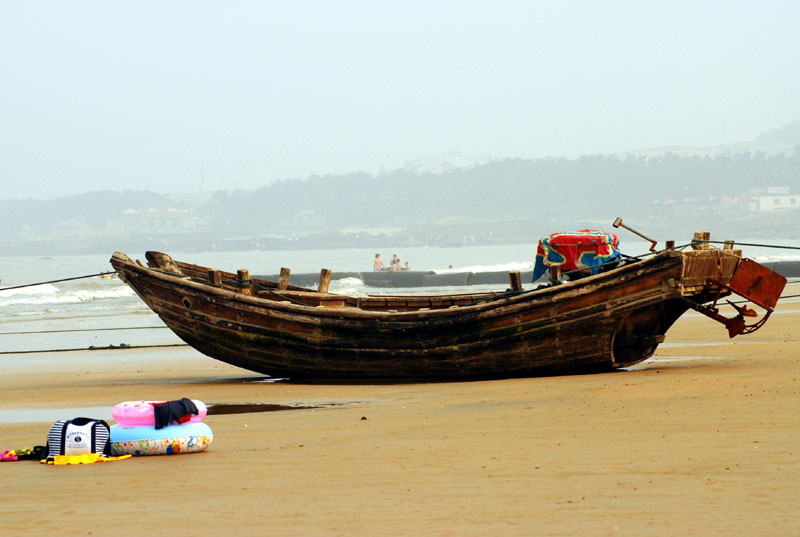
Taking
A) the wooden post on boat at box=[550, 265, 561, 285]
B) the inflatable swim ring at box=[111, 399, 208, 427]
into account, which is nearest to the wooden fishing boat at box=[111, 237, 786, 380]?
the wooden post on boat at box=[550, 265, 561, 285]

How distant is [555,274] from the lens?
35.9 feet

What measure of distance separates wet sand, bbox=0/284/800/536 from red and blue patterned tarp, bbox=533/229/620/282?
148 centimetres

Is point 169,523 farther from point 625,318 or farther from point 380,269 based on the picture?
point 380,269

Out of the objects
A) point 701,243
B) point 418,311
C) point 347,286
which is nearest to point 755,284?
point 701,243

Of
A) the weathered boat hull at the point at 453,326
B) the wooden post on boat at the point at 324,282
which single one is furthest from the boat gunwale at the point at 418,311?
the wooden post on boat at the point at 324,282

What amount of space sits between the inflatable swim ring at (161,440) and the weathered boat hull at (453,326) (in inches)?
174

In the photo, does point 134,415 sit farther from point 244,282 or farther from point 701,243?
point 701,243

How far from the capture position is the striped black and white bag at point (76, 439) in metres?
6.65

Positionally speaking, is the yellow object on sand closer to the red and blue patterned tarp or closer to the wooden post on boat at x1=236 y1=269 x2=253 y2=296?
the wooden post on boat at x1=236 y1=269 x2=253 y2=296

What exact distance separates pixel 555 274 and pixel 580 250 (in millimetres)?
532

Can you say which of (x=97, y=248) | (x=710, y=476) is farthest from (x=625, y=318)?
(x=97, y=248)

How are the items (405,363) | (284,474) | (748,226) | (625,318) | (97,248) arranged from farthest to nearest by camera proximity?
(97,248) → (748,226) → (405,363) → (625,318) → (284,474)

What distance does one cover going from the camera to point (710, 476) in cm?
544

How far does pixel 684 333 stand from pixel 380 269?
115ft
